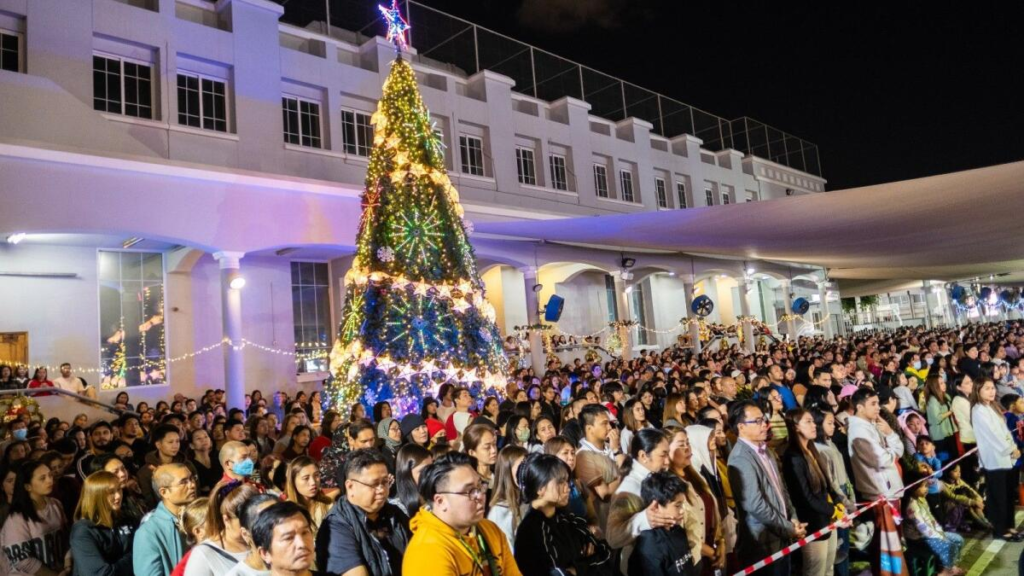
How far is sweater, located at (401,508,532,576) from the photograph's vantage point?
2.54 m

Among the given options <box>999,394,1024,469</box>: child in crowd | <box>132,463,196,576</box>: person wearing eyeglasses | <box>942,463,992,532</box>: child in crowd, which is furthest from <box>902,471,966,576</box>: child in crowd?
<box>132,463,196,576</box>: person wearing eyeglasses

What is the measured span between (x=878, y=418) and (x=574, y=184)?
17.8m

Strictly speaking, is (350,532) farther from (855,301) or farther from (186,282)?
(855,301)

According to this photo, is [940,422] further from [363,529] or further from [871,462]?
[363,529]

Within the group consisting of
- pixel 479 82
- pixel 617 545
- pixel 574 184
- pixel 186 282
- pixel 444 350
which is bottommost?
pixel 617 545

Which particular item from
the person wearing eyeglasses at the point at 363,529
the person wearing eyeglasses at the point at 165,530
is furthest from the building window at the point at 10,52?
the person wearing eyeglasses at the point at 363,529

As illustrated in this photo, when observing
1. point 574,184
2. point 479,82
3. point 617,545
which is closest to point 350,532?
point 617,545

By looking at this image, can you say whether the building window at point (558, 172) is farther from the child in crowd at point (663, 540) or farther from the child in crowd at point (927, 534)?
the child in crowd at point (663, 540)

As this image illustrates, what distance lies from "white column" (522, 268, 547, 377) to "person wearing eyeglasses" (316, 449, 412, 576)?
14447mm

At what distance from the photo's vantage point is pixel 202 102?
574 inches

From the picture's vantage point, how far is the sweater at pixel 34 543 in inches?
161

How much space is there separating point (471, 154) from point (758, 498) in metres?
16.7

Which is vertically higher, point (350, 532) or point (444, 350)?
point (444, 350)

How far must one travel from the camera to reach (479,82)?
20.4 meters
